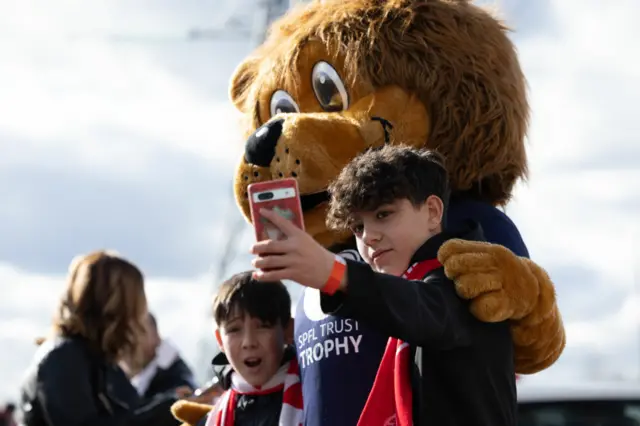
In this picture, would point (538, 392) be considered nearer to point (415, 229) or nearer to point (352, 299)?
point (415, 229)

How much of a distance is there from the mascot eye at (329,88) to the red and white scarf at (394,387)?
3.58 ft

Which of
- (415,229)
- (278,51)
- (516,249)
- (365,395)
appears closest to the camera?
(415,229)

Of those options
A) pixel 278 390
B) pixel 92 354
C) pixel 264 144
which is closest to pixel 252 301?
pixel 278 390

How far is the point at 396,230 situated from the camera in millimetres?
2568

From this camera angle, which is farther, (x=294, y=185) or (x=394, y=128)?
(x=394, y=128)

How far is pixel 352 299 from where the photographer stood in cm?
225

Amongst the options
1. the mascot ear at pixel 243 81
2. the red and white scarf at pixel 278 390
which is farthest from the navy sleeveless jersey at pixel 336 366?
the mascot ear at pixel 243 81

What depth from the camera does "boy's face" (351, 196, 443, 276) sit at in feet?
8.40

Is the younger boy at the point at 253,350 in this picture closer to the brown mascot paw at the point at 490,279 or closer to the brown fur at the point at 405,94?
the brown fur at the point at 405,94

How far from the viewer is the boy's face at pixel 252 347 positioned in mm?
3393

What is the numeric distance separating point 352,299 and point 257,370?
3.97ft

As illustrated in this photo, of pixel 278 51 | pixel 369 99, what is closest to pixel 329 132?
pixel 369 99

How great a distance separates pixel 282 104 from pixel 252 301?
2.51ft

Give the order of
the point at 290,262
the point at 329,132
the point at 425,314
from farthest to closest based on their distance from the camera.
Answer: the point at 329,132 → the point at 425,314 → the point at 290,262
